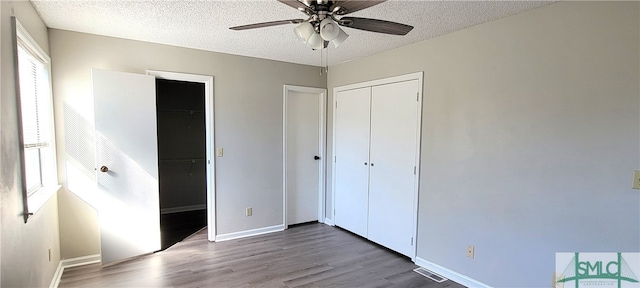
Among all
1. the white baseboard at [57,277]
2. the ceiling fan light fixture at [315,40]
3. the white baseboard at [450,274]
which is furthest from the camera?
the white baseboard at [450,274]

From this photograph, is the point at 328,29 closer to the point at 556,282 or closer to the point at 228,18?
the point at 228,18

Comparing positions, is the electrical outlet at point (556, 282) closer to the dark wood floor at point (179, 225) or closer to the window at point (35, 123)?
the window at point (35, 123)

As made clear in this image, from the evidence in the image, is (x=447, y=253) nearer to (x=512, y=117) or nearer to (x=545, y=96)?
(x=512, y=117)

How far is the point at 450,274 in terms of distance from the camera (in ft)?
9.22

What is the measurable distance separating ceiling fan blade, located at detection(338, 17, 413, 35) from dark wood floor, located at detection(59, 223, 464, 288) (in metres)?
2.14

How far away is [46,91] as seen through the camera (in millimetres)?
2682

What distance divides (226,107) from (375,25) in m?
2.38

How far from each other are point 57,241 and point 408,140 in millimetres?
3553

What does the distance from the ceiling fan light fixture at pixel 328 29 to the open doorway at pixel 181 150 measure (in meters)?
3.57

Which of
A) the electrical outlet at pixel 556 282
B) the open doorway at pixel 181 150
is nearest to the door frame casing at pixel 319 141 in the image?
the open doorway at pixel 181 150

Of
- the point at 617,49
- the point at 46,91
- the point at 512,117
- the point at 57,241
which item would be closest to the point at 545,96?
the point at 512,117

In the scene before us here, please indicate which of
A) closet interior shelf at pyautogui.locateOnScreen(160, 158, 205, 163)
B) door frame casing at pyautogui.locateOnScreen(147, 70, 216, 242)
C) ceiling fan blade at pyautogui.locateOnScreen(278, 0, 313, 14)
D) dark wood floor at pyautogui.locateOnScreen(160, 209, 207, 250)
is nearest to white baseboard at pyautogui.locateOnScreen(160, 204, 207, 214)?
dark wood floor at pyautogui.locateOnScreen(160, 209, 207, 250)

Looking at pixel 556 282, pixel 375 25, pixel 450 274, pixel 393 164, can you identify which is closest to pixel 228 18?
pixel 375 25

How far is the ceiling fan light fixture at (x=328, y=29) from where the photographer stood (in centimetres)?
165
